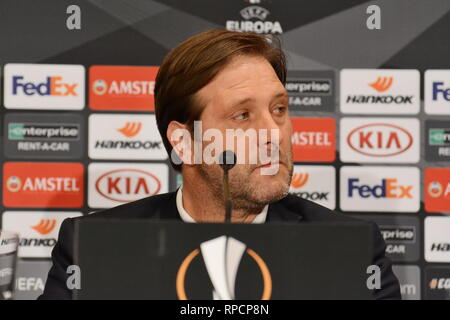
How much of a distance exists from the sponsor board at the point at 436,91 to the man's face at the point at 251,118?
2.67ft

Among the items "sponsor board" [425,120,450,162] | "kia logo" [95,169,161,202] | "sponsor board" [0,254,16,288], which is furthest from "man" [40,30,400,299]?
"sponsor board" [425,120,450,162]

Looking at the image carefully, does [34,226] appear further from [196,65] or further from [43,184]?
[196,65]

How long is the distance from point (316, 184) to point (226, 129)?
29.2 inches

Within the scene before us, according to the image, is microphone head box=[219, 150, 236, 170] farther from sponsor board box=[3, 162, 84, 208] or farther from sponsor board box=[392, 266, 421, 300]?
sponsor board box=[392, 266, 421, 300]

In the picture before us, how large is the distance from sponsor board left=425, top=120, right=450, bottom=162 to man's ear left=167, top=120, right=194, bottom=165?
0.98 metres

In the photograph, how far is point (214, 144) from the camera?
163 centimetres

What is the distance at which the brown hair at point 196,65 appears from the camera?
1.63 m

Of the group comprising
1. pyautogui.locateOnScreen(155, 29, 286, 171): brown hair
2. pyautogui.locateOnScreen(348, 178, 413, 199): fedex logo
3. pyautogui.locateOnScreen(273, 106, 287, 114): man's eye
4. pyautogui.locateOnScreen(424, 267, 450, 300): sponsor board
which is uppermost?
pyautogui.locateOnScreen(155, 29, 286, 171): brown hair

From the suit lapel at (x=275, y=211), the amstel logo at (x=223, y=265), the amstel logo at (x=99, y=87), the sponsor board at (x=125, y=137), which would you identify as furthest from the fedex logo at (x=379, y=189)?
the amstel logo at (x=223, y=265)

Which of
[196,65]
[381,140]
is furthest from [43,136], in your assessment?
[381,140]

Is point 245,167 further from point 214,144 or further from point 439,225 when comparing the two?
point 439,225

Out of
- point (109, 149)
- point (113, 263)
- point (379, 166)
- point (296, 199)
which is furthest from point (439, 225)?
point (113, 263)

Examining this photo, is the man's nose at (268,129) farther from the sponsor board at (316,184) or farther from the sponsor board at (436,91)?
the sponsor board at (436,91)

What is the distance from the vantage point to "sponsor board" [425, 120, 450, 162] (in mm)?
2217
